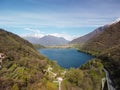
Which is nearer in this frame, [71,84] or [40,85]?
[40,85]

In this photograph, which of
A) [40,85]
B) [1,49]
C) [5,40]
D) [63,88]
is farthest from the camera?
[5,40]

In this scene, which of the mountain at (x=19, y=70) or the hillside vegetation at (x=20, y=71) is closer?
the hillside vegetation at (x=20, y=71)

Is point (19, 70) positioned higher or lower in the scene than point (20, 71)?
higher

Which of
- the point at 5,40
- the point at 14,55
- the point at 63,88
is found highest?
the point at 5,40

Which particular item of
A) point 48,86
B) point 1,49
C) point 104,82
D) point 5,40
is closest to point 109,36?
point 5,40

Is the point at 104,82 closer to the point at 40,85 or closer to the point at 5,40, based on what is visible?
the point at 40,85

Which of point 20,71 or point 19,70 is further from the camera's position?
point 19,70

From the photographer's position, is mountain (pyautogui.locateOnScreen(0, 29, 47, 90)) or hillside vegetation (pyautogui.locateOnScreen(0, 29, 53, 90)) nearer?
hillside vegetation (pyautogui.locateOnScreen(0, 29, 53, 90))

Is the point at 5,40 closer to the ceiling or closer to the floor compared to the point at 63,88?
closer to the ceiling

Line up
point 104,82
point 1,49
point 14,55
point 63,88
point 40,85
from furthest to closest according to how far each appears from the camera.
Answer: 1. point 1,49
2. point 14,55
3. point 104,82
4. point 63,88
5. point 40,85

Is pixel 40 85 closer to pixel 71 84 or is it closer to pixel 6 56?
pixel 71 84
